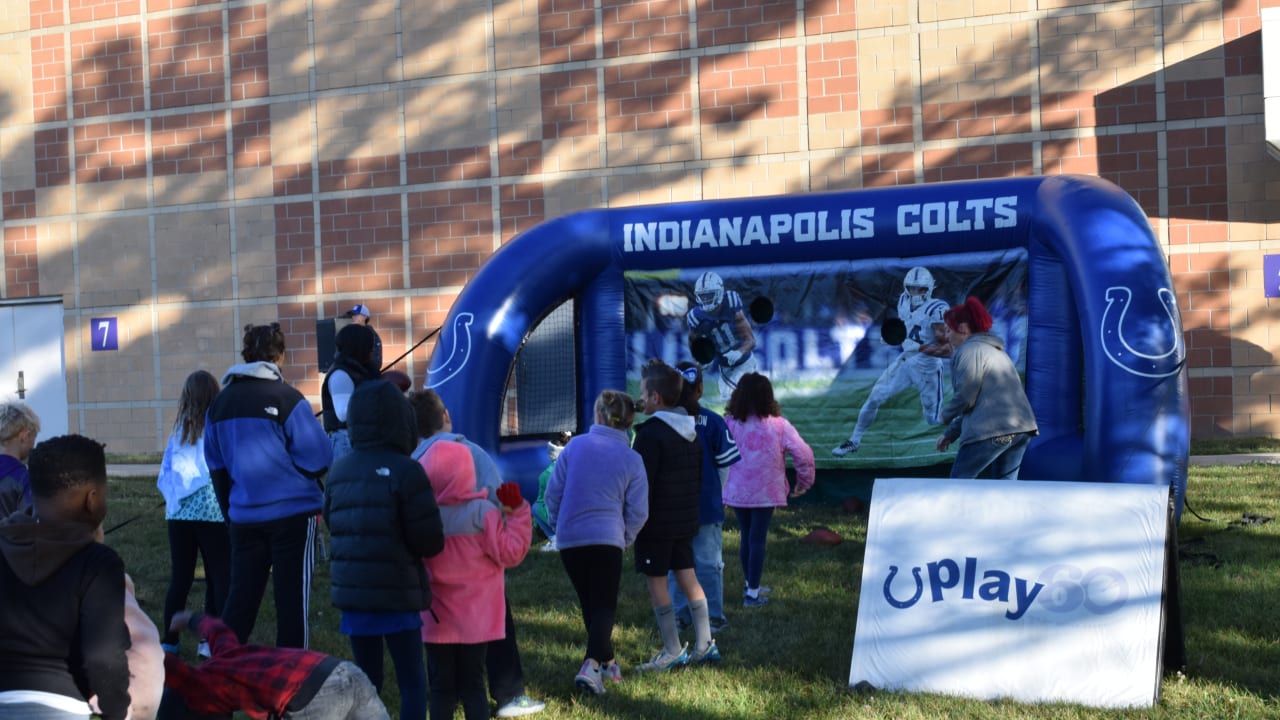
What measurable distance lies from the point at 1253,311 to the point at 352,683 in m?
14.1

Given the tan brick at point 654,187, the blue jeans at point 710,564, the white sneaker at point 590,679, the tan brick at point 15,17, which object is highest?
the tan brick at point 15,17

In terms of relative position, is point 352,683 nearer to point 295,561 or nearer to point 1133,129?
point 295,561

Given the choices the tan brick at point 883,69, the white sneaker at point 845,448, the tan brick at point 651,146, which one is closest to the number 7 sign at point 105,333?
the tan brick at point 651,146

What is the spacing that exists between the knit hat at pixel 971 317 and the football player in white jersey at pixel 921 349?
10.9 feet

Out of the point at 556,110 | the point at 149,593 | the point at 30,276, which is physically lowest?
the point at 149,593

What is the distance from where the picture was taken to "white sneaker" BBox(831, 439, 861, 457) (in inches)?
444

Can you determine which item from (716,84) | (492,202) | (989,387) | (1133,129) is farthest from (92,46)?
(989,387)

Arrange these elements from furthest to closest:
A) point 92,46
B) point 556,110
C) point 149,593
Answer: point 92,46 → point 556,110 → point 149,593

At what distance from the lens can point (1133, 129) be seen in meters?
15.2

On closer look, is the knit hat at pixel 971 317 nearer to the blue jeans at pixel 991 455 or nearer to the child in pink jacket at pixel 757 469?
the blue jeans at pixel 991 455

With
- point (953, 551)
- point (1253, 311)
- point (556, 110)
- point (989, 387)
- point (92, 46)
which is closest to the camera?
point (953, 551)

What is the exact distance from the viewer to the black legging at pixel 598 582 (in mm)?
5590

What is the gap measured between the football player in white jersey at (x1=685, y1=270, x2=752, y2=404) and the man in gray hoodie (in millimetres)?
5463

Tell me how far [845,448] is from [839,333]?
1.06 m
